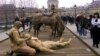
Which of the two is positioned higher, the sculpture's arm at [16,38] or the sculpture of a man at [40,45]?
the sculpture's arm at [16,38]

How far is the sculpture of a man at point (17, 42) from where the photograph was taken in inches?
551

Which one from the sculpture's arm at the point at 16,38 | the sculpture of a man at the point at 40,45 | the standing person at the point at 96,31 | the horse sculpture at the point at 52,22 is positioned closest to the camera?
the sculpture's arm at the point at 16,38

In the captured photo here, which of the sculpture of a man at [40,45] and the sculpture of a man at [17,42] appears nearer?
the sculpture of a man at [17,42]

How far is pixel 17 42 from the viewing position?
14.1 metres

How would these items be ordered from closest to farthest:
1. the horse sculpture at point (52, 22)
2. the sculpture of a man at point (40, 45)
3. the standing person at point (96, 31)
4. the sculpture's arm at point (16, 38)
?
the sculpture's arm at point (16, 38), the sculpture of a man at point (40, 45), the standing person at point (96, 31), the horse sculpture at point (52, 22)

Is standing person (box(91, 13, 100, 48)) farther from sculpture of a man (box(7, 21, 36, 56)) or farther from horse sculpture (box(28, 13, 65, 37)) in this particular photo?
horse sculpture (box(28, 13, 65, 37))

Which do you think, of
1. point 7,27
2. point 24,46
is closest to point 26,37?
point 24,46

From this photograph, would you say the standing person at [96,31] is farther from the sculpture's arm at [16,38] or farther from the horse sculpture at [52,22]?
the horse sculpture at [52,22]

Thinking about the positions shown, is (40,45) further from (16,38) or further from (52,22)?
(52,22)

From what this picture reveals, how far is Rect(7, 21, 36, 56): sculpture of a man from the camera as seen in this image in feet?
46.0

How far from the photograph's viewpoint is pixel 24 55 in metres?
14.3

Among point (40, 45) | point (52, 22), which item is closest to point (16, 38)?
point (40, 45)

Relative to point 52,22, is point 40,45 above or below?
above

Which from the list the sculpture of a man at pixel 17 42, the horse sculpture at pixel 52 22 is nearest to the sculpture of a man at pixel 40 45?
the sculpture of a man at pixel 17 42
